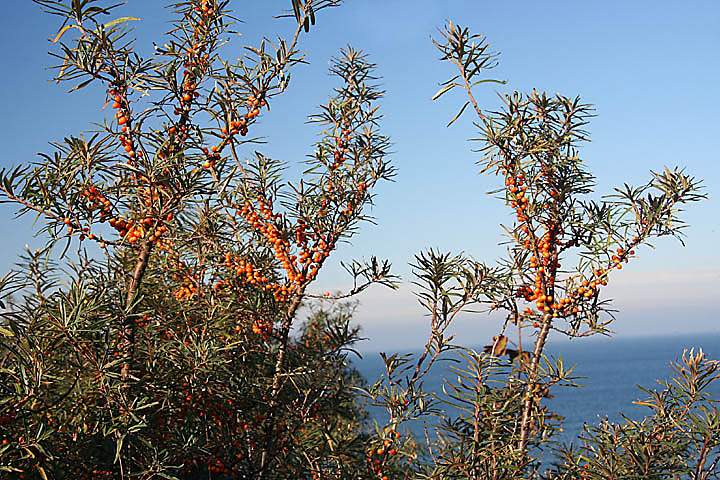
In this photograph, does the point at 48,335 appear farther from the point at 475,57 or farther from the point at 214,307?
the point at 475,57

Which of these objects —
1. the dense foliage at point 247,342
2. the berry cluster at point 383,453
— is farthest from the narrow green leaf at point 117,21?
the berry cluster at point 383,453

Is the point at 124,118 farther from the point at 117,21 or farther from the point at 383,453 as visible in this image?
the point at 383,453

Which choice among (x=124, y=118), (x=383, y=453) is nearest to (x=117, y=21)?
(x=124, y=118)

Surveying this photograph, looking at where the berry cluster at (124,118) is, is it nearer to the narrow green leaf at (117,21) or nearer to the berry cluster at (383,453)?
the narrow green leaf at (117,21)

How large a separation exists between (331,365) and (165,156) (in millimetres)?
945

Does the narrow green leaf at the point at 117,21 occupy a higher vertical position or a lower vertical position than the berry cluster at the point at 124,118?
higher

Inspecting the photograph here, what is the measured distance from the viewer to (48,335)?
56.7 inches

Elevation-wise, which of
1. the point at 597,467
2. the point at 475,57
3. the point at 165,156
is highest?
the point at 475,57

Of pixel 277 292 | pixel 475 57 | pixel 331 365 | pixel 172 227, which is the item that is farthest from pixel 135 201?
pixel 475 57

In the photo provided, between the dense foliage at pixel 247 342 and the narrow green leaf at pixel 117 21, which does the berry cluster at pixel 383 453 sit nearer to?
the dense foliage at pixel 247 342

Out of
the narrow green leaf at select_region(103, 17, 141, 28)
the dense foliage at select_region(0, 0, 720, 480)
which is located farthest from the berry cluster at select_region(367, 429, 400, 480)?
the narrow green leaf at select_region(103, 17, 141, 28)

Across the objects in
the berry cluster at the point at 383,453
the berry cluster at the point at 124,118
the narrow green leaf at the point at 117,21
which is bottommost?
the berry cluster at the point at 383,453

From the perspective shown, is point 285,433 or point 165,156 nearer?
point 165,156

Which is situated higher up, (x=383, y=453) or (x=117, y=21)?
(x=117, y=21)
